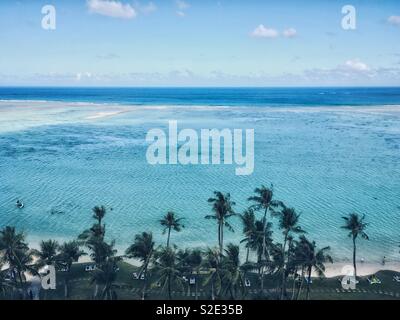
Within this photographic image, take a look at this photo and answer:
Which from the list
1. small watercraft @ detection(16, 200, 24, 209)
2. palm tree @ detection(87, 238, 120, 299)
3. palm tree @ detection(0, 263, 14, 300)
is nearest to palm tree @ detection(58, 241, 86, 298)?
palm tree @ detection(87, 238, 120, 299)

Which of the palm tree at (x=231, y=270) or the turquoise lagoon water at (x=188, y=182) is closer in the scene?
the palm tree at (x=231, y=270)

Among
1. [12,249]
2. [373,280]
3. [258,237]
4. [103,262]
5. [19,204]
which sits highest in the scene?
[258,237]

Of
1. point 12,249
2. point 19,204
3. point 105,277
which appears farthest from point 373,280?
point 19,204

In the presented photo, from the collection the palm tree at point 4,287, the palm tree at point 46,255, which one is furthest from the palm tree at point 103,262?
the palm tree at point 4,287

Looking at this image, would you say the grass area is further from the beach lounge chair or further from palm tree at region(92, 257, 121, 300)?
palm tree at region(92, 257, 121, 300)

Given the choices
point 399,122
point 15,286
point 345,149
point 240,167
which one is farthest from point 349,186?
point 399,122

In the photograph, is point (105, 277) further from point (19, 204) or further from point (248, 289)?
point (19, 204)

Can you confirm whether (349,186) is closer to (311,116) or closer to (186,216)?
(186,216)

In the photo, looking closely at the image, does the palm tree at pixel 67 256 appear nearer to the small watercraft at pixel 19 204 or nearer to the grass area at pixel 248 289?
the grass area at pixel 248 289
